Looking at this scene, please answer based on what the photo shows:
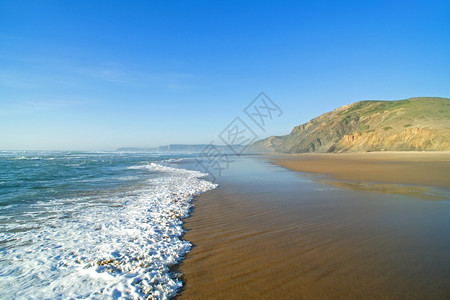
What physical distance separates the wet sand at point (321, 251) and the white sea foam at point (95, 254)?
0.52m

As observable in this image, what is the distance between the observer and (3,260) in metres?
4.08

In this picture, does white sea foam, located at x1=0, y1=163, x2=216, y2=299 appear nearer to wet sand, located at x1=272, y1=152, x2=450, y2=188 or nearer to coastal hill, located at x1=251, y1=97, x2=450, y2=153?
wet sand, located at x1=272, y1=152, x2=450, y2=188

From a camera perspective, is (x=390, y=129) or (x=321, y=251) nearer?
(x=321, y=251)

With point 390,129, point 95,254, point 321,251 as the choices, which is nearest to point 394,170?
point 321,251

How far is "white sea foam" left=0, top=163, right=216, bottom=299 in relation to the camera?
317cm

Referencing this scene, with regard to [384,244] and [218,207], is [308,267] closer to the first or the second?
[384,244]

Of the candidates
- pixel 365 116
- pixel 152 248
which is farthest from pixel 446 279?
pixel 365 116

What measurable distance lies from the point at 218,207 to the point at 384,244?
4.79 m

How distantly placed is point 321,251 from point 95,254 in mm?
4252

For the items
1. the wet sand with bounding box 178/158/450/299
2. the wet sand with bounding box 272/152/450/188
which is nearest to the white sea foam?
the wet sand with bounding box 178/158/450/299

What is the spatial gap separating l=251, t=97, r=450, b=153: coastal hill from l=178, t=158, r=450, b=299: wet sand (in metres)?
38.6

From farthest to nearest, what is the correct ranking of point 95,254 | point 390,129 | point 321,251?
point 390,129
point 95,254
point 321,251

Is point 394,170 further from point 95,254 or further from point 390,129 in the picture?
point 390,129

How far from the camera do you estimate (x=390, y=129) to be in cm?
4475
